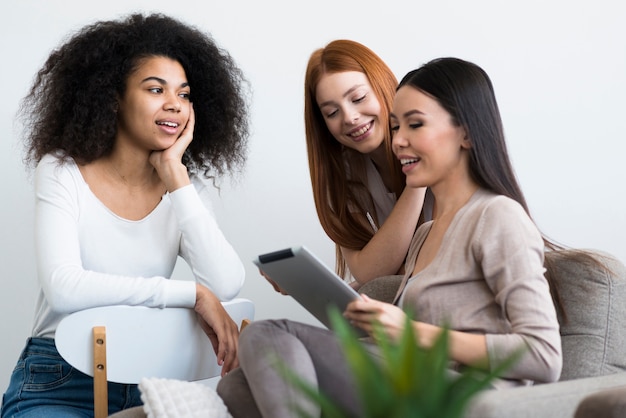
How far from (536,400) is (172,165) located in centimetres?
138

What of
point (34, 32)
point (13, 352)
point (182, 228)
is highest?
point (34, 32)

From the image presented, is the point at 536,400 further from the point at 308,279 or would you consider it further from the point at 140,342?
the point at 140,342

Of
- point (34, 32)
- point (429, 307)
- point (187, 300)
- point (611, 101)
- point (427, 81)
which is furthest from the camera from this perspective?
point (611, 101)

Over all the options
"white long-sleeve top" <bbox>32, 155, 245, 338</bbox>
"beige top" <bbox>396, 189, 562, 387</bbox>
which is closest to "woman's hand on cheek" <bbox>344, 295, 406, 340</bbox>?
"beige top" <bbox>396, 189, 562, 387</bbox>

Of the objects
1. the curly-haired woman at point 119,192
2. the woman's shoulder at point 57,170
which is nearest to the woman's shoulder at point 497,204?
the curly-haired woman at point 119,192

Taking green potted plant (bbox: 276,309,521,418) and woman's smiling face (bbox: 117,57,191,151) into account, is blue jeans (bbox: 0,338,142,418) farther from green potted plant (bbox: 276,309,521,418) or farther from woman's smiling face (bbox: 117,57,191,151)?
green potted plant (bbox: 276,309,521,418)

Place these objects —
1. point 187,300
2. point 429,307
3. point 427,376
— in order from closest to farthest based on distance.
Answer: point 427,376 → point 429,307 → point 187,300

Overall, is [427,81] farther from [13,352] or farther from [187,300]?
[13,352]

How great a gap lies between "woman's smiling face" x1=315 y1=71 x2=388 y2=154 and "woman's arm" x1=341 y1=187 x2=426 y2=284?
223 millimetres

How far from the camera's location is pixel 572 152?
3.79 metres

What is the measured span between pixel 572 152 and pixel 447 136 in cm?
193

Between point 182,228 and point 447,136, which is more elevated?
point 447,136

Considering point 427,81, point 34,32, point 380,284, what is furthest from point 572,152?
point 34,32

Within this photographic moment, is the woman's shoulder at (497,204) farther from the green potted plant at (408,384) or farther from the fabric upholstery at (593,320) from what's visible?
the green potted plant at (408,384)
